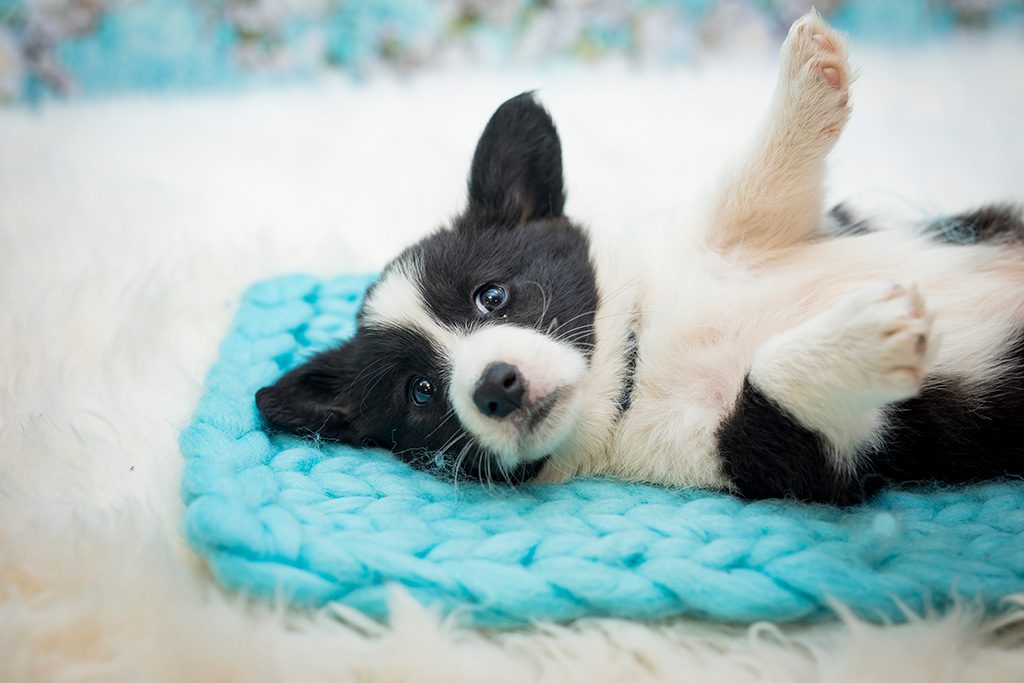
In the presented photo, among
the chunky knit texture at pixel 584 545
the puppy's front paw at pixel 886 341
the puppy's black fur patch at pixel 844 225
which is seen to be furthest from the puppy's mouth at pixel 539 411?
the puppy's black fur patch at pixel 844 225

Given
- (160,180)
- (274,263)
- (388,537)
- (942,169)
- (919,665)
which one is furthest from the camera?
(160,180)

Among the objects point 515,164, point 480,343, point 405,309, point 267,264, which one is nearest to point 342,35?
point 267,264

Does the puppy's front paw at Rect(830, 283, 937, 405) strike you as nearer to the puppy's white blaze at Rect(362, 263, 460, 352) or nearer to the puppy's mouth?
the puppy's mouth

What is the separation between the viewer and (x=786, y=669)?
4.33ft

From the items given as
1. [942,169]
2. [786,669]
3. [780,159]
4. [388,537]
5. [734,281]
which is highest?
[942,169]

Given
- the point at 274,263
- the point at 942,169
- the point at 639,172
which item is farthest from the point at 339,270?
the point at 942,169

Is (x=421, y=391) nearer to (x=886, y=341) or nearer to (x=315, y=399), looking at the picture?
(x=315, y=399)

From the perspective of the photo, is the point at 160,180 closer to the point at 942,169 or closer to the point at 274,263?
the point at 274,263

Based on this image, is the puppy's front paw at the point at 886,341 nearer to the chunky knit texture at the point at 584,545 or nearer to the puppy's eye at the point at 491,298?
the chunky knit texture at the point at 584,545

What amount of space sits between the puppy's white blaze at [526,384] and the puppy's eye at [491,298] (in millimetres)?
131

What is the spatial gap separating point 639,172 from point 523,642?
2324 mm

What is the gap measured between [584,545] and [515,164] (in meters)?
1.02

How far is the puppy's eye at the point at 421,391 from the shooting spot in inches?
75.0

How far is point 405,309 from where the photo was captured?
194 centimetres
